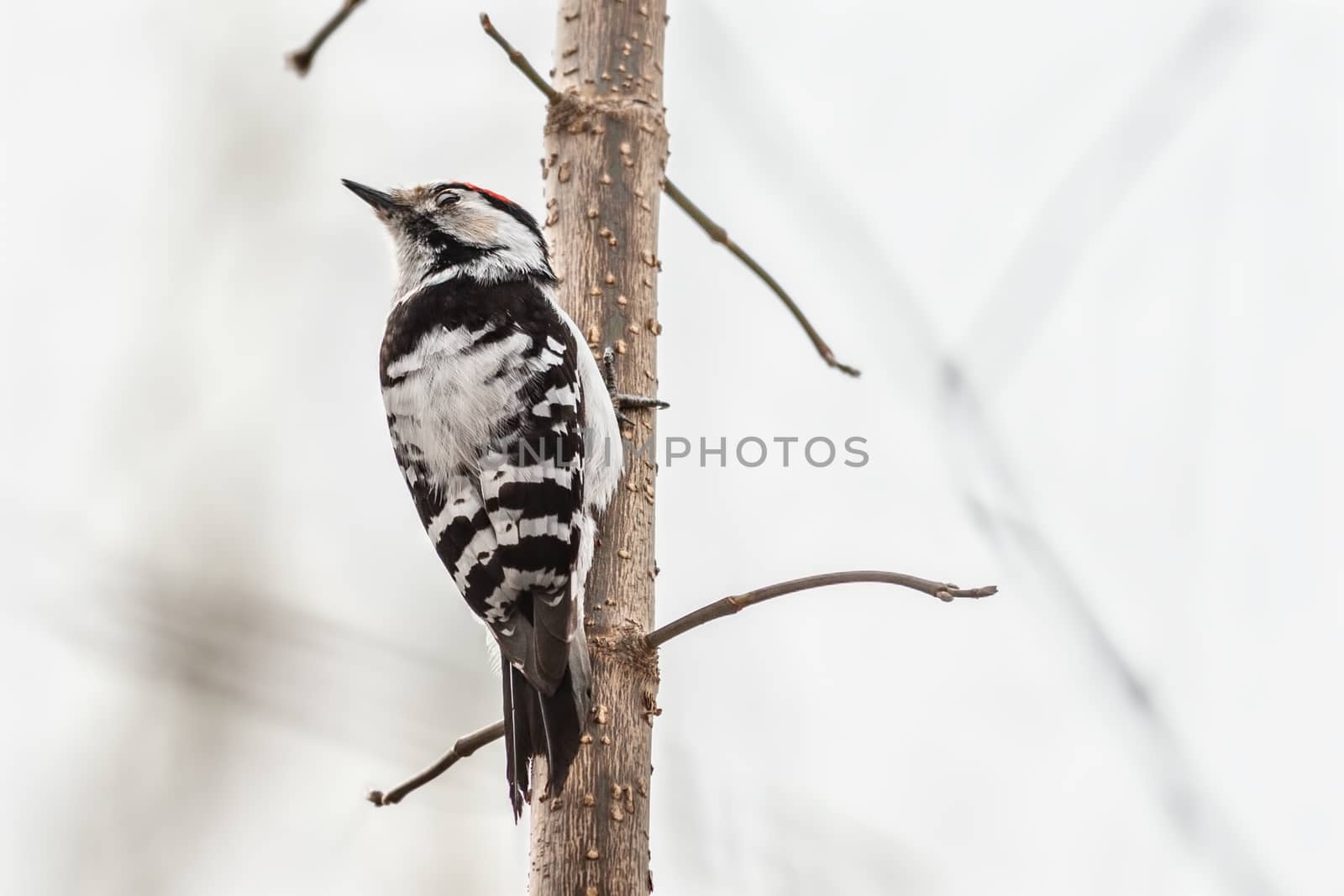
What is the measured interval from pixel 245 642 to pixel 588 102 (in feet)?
6.68

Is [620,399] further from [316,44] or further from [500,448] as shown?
[316,44]

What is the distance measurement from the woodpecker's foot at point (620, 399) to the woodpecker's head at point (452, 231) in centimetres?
92

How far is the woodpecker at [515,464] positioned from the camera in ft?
8.09

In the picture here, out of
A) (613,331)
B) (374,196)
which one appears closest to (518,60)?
(613,331)

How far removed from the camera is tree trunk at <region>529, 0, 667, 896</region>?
2.21 m

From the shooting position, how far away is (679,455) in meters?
3.39

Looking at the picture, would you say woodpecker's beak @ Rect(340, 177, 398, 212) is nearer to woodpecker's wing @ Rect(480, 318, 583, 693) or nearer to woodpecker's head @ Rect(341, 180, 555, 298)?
woodpecker's head @ Rect(341, 180, 555, 298)

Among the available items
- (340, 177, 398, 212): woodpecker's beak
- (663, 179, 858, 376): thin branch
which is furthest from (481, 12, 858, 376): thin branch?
(340, 177, 398, 212): woodpecker's beak

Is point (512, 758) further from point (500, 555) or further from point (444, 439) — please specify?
point (444, 439)

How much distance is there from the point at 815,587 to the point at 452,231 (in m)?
2.20

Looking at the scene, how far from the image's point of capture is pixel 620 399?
2.90 metres

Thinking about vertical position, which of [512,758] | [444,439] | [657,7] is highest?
[657,7]

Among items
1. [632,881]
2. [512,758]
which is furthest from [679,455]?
[632,881]

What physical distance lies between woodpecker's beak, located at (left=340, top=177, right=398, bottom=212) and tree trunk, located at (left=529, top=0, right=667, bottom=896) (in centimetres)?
105
